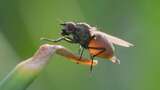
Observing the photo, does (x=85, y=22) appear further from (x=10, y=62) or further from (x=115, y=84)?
(x=10, y=62)

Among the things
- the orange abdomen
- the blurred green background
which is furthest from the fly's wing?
the blurred green background

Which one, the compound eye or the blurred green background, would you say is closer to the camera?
the blurred green background

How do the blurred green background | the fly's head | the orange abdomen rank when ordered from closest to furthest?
the orange abdomen
the blurred green background
the fly's head

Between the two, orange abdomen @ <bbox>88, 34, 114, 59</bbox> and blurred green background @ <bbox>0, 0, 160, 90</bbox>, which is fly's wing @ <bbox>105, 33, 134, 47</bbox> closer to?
orange abdomen @ <bbox>88, 34, 114, 59</bbox>

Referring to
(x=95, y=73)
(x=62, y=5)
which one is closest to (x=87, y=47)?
(x=95, y=73)

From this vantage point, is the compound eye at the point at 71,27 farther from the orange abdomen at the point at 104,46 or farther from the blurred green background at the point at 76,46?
the orange abdomen at the point at 104,46

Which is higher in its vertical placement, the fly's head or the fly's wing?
the fly's wing

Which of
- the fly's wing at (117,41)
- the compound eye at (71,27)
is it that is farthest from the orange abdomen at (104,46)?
the compound eye at (71,27)

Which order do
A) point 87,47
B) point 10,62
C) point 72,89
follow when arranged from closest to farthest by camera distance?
point 10,62 < point 72,89 < point 87,47

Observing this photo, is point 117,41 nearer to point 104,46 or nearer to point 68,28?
point 104,46
